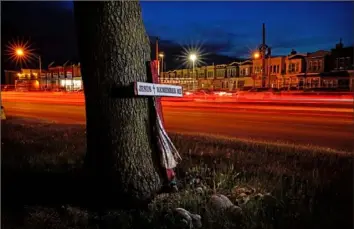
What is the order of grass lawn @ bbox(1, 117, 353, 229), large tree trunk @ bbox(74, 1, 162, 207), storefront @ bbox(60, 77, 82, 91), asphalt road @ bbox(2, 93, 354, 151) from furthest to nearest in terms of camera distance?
storefront @ bbox(60, 77, 82, 91) → asphalt road @ bbox(2, 93, 354, 151) → large tree trunk @ bbox(74, 1, 162, 207) → grass lawn @ bbox(1, 117, 353, 229)

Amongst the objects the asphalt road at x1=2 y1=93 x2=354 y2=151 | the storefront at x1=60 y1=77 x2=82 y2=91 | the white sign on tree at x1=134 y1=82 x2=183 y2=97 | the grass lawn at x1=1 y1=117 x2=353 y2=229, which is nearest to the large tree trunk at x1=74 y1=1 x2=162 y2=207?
the white sign on tree at x1=134 y1=82 x2=183 y2=97

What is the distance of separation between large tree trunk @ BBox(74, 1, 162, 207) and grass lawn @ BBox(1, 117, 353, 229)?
1.02 ft

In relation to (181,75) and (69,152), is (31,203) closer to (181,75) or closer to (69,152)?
(69,152)

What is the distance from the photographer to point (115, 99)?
3939mm

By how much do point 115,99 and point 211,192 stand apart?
163cm

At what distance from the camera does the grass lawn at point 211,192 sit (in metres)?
3.68

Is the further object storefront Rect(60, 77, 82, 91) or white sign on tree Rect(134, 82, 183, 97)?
storefront Rect(60, 77, 82, 91)

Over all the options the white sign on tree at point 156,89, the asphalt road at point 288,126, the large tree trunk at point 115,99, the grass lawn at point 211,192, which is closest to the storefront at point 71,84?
the asphalt road at point 288,126

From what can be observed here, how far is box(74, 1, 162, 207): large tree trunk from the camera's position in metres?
3.89

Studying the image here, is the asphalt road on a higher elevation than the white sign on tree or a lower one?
lower

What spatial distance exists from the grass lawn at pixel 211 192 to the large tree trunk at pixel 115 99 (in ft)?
1.02

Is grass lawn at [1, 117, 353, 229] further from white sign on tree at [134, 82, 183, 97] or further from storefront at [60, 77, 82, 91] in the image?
storefront at [60, 77, 82, 91]

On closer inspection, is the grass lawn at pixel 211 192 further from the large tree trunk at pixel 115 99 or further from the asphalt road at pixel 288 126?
the asphalt road at pixel 288 126

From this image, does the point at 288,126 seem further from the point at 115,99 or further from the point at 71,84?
the point at 71,84
